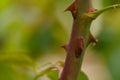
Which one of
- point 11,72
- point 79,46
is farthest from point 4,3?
point 79,46

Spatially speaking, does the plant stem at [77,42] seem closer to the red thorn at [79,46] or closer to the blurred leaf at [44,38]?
the red thorn at [79,46]

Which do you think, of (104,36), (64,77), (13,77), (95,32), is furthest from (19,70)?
(104,36)

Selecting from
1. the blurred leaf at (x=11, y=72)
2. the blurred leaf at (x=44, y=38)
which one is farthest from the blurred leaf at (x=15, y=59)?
the blurred leaf at (x=44, y=38)

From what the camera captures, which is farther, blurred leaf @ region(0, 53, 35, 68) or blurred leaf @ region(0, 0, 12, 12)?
blurred leaf @ region(0, 0, 12, 12)

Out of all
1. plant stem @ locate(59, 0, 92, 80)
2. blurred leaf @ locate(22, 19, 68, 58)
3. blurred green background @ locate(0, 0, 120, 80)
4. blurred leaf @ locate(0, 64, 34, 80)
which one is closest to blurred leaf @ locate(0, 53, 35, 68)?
blurred leaf @ locate(0, 64, 34, 80)

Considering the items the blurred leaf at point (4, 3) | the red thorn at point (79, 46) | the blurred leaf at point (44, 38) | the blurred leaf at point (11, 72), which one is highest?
the red thorn at point (79, 46)

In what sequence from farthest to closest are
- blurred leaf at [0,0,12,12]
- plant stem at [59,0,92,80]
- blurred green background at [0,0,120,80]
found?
blurred leaf at [0,0,12,12] < blurred green background at [0,0,120,80] < plant stem at [59,0,92,80]

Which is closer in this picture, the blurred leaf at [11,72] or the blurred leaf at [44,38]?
the blurred leaf at [11,72]

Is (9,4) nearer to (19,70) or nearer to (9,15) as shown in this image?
(9,15)

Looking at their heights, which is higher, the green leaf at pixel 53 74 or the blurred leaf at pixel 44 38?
the green leaf at pixel 53 74

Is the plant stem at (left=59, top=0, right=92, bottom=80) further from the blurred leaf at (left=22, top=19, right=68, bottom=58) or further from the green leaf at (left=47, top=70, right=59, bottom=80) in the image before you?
the blurred leaf at (left=22, top=19, right=68, bottom=58)

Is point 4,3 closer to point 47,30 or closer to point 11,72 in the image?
point 47,30
